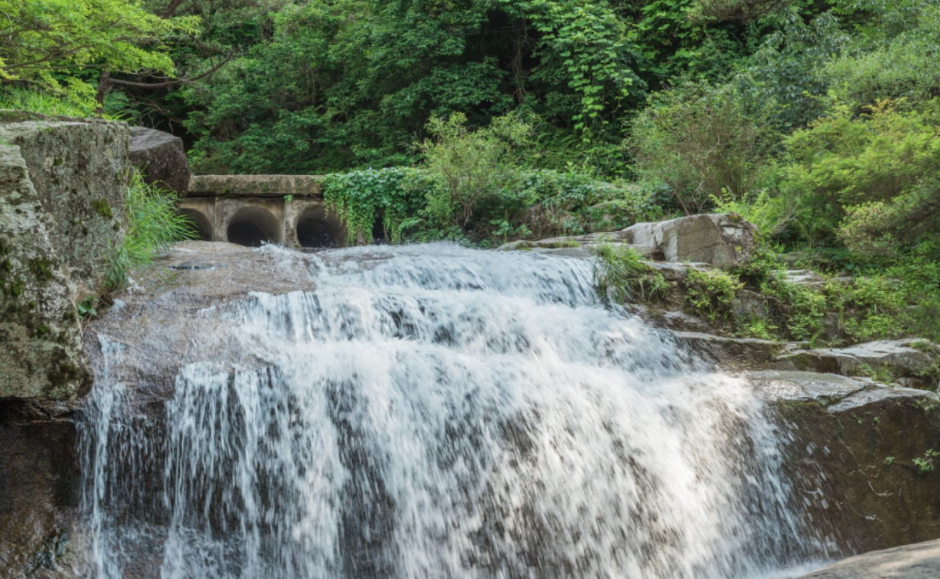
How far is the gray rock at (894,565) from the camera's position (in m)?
2.68

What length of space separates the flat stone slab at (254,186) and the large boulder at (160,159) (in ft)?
9.61

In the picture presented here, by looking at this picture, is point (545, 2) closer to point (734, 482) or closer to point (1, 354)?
point (734, 482)

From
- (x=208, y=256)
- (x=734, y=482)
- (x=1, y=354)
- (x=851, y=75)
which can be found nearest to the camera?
(x=1, y=354)

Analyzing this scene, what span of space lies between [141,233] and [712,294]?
5.45m

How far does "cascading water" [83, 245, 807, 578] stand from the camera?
3863 mm

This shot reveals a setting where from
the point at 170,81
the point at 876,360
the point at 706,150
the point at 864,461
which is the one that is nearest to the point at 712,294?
the point at 876,360

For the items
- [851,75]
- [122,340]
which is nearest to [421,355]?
[122,340]

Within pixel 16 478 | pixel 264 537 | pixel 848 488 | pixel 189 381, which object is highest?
pixel 189 381

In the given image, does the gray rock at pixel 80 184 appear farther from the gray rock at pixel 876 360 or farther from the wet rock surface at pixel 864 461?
the gray rock at pixel 876 360

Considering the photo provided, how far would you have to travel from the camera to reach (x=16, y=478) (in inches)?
143

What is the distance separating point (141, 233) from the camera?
6418 mm

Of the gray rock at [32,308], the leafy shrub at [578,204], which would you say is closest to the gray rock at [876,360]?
the leafy shrub at [578,204]

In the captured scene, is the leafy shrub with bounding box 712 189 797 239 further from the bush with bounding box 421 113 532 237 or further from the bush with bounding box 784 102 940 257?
the bush with bounding box 421 113 532 237

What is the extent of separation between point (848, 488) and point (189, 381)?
14.6 ft
